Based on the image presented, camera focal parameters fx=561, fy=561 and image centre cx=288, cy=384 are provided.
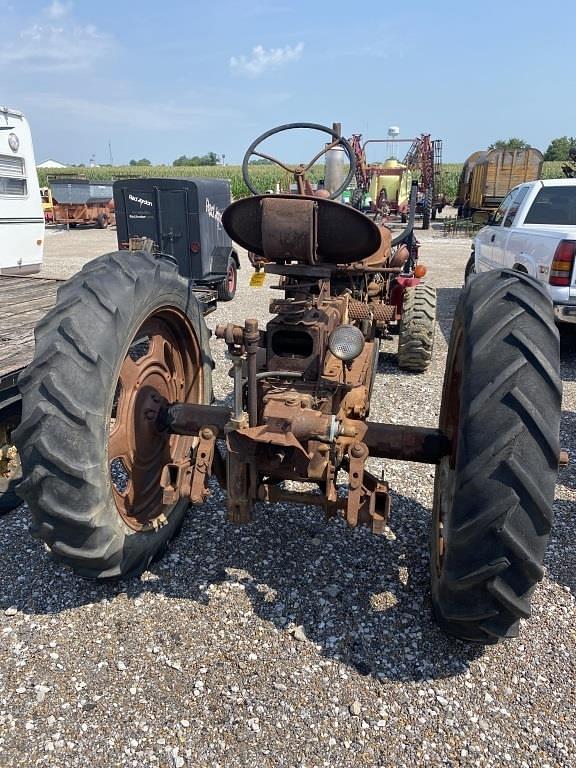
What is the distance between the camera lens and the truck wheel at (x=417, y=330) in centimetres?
595

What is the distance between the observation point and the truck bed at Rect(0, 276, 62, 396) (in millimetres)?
3264

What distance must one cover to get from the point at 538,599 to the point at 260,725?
5.16 ft

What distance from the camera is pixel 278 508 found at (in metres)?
3.61

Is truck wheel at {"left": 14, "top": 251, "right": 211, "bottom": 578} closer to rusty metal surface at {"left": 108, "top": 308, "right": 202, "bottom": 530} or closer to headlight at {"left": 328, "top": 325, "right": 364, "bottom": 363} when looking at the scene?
rusty metal surface at {"left": 108, "top": 308, "right": 202, "bottom": 530}

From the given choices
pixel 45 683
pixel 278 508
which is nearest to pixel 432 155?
pixel 278 508

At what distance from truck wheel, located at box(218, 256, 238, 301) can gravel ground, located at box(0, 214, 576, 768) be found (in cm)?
737

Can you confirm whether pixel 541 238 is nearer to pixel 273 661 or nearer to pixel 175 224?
pixel 273 661

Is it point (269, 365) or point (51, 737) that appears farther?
point (269, 365)

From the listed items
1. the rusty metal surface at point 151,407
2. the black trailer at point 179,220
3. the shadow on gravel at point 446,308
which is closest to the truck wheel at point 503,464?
the rusty metal surface at point 151,407

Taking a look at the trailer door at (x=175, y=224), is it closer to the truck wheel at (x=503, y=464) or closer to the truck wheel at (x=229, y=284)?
the truck wheel at (x=229, y=284)

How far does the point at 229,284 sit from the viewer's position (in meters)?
10.7

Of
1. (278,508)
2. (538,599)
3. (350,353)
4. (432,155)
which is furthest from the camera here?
(432,155)

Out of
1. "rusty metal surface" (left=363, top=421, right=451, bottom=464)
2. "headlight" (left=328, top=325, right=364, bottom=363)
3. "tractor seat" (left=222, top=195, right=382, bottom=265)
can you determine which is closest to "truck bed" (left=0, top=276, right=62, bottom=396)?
"tractor seat" (left=222, top=195, right=382, bottom=265)

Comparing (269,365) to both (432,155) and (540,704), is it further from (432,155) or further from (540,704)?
(432,155)
